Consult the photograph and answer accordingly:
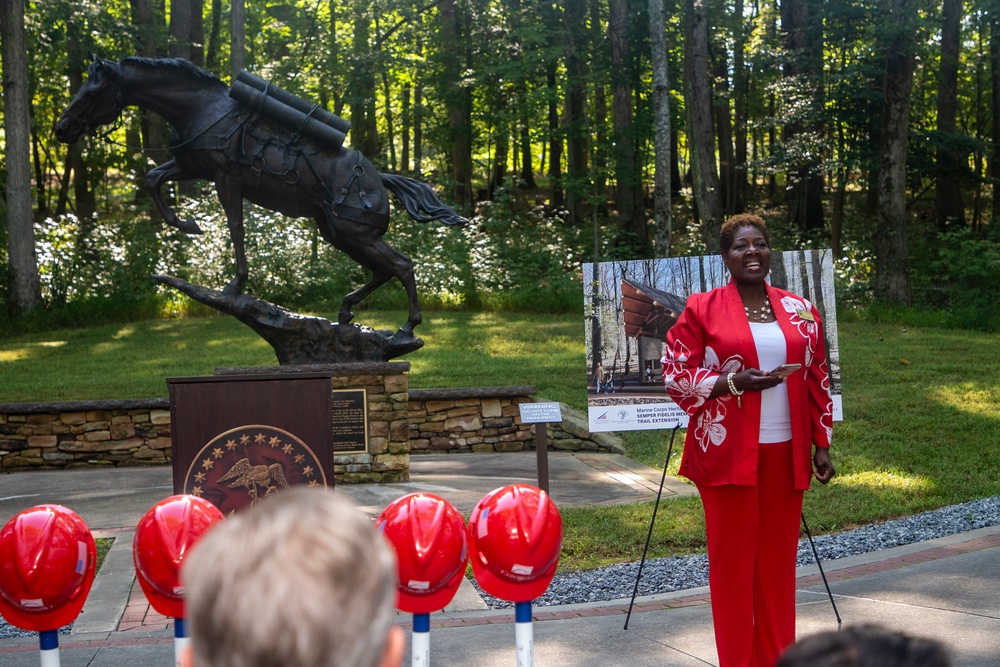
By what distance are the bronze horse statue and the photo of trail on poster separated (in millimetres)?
2545

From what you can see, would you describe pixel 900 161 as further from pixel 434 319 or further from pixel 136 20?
pixel 136 20

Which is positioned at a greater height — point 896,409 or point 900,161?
point 900,161

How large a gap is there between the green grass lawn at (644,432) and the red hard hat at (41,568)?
14.6 feet

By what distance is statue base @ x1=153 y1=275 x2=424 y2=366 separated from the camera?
10328 millimetres

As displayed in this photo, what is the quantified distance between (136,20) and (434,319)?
1846cm

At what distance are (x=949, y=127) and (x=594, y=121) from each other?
9854 mm

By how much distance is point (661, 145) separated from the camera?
18.9 m

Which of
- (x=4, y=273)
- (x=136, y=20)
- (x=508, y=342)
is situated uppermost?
(x=136, y=20)

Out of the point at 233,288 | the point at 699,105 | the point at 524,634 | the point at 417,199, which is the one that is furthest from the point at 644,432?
the point at 699,105

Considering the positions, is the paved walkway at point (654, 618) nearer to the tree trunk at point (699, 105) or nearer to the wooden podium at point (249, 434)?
the wooden podium at point (249, 434)

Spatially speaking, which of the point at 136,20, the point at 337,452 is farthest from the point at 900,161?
the point at 136,20

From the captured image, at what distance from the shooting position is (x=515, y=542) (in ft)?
10.0

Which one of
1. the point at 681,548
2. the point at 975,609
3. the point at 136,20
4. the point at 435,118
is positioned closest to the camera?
the point at 975,609

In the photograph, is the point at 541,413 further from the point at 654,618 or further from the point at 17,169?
the point at 17,169
